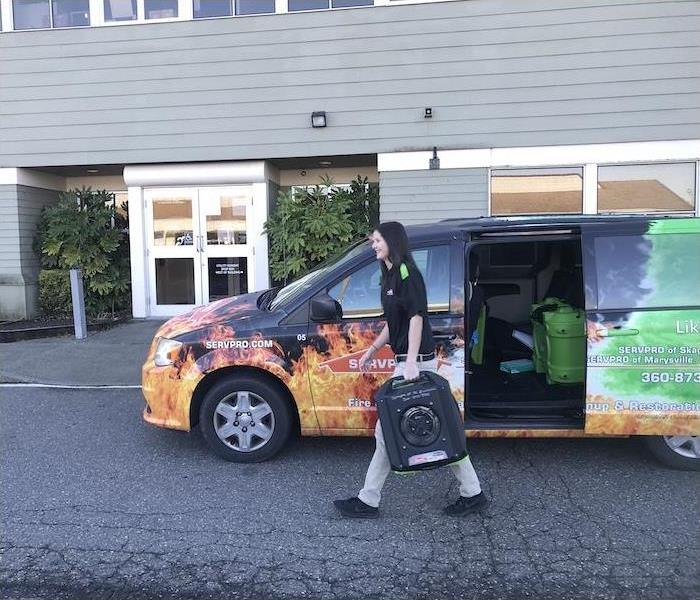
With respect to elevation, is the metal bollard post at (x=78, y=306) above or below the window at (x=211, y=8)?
below

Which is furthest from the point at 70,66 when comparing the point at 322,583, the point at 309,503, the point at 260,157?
the point at 322,583

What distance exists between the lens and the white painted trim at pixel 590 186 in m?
9.12

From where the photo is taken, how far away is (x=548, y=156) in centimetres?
916

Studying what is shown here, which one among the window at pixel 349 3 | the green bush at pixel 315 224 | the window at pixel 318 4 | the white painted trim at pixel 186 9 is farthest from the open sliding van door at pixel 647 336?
the white painted trim at pixel 186 9

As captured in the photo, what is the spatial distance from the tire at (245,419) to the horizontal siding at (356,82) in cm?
598

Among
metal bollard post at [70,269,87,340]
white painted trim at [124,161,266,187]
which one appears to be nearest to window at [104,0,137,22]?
white painted trim at [124,161,266,187]

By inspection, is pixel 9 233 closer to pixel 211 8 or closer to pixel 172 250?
pixel 172 250

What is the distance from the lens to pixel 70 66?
1003cm

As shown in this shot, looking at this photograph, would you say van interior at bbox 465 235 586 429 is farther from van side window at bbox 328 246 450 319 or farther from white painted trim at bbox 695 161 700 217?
white painted trim at bbox 695 161 700 217

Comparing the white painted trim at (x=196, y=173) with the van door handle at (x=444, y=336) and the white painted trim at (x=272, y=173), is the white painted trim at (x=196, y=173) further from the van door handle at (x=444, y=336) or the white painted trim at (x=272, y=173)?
the van door handle at (x=444, y=336)

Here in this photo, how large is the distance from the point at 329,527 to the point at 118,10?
9528 millimetres

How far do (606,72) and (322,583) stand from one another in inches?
332

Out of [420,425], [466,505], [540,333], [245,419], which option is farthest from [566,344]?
[245,419]

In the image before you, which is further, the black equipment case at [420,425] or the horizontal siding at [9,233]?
the horizontal siding at [9,233]
